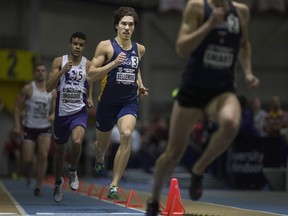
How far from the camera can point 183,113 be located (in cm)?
604

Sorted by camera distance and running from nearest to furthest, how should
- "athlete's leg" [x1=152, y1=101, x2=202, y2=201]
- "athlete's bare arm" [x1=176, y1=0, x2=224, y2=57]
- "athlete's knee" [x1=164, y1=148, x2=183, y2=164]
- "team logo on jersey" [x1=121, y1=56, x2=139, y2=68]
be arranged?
"athlete's bare arm" [x1=176, y1=0, x2=224, y2=57] → "athlete's leg" [x1=152, y1=101, x2=202, y2=201] → "athlete's knee" [x1=164, y1=148, x2=183, y2=164] → "team logo on jersey" [x1=121, y1=56, x2=139, y2=68]

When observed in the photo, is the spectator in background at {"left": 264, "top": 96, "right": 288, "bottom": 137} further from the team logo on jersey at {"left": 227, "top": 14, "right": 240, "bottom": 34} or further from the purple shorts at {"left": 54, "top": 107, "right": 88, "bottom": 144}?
the team logo on jersey at {"left": 227, "top": 14, "right": 240, "bottom": 34}

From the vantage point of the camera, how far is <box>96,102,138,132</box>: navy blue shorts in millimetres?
9164

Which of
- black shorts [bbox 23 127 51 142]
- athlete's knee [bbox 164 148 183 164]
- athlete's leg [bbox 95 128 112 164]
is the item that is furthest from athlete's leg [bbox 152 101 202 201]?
black shorts [bbox 23 127 51 142]

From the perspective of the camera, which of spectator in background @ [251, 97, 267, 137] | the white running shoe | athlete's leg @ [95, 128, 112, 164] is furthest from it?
spectator in background @ [251, 97, 267, 137]

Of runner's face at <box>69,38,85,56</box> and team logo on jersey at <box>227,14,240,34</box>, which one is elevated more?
team logo on jersey at <box>227,14,240,34</box>

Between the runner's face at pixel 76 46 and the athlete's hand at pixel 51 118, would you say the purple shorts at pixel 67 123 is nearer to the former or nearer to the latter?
the runner's face at pixel 76 46

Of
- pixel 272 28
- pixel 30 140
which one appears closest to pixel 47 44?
pixel 272 28

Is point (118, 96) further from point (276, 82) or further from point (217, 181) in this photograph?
point (276, 82)

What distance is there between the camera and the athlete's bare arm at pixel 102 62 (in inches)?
337

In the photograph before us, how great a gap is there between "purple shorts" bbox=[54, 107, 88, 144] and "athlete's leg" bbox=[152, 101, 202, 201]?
375 centimetres

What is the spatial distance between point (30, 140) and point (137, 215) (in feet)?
16.1

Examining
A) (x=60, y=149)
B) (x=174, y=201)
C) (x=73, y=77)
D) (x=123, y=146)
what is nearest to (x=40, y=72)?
(x=60, y=149)

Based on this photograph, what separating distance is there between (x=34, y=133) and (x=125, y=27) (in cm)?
408
